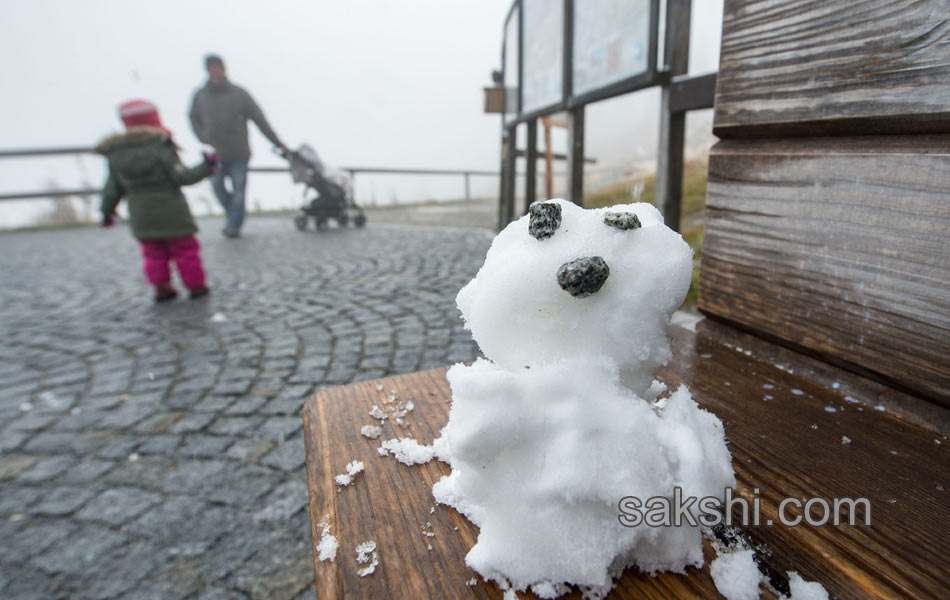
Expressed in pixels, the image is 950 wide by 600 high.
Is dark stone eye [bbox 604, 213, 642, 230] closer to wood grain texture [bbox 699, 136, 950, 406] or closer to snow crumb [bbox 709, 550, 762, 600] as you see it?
snow crumb [bbox 709, 550, 762, 600]

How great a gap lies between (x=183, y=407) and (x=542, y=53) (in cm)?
430

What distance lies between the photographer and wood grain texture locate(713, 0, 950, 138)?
103cm

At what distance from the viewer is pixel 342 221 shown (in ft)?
29.1

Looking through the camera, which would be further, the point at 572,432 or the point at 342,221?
the point at 342,221

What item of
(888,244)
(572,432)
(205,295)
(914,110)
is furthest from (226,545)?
(205,295)

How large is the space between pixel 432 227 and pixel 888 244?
7875 mm

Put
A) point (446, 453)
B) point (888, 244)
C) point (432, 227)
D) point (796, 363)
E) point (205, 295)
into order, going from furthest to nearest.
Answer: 1. point (432, 227)
2. point (205, 295)
3. point (796, 363)
4. point (888, 244)
5. point (446, 453)

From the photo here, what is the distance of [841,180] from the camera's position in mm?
1212

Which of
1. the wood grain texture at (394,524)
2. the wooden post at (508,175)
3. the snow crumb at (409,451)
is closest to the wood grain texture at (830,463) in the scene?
the wood grain texture at (394,524)

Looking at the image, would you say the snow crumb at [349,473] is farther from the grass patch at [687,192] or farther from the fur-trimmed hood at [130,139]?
the fur-trimmed hood at [130,139]

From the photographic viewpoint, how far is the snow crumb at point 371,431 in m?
1.12

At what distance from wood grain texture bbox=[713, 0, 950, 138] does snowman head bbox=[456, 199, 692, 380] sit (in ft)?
2.29

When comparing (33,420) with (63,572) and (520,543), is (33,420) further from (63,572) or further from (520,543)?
(520,543)

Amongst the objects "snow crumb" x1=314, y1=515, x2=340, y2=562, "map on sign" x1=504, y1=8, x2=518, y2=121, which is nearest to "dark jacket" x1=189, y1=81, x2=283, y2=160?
"map on sign" x1=504, y1=8, x2=518, y2=121
